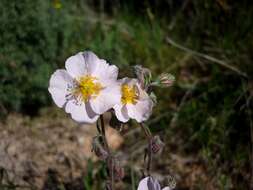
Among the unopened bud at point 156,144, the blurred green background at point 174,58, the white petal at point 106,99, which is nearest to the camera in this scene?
the white petal at point 106,99

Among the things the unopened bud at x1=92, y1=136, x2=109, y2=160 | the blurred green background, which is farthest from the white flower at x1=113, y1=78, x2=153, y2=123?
the blurred green background

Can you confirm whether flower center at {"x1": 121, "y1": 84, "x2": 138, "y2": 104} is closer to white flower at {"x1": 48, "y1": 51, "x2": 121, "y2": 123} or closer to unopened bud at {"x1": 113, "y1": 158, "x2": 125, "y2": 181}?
white flower at {"x1": 48, "y1": 51, "x2": 121, "y2": 123}

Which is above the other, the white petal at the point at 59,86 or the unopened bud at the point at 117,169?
the white petal at the point at 59,86

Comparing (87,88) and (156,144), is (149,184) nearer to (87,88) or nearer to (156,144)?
(156,144)

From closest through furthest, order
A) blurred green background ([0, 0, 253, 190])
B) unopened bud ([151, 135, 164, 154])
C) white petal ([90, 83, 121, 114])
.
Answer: white petal ([90, 83, 121, 114])
unopened bud ([151, 135, 164, 154])
blurred green background ([0, 0, 253, 190])

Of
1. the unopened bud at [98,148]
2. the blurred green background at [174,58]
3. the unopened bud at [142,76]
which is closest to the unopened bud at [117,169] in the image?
the unopened bud at [98,148]

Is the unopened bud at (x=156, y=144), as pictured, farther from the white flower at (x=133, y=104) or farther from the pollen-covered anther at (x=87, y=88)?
the pollen-covered anther at (x=87, y=88)
